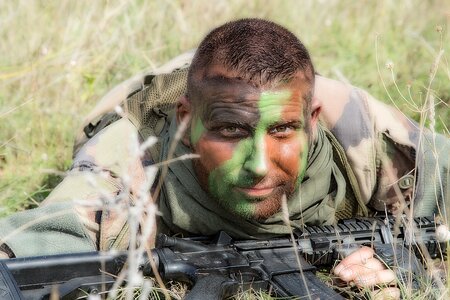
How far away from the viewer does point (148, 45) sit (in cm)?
632

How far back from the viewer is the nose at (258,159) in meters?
3.59

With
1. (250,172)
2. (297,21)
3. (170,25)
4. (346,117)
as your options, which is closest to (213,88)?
(250,172)

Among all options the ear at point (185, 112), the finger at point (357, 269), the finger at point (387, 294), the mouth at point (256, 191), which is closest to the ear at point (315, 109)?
the mouth at point (256, 191)

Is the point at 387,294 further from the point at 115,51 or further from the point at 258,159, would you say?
the point at 115,51

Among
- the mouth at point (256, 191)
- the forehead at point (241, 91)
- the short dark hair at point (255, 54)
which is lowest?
the mouth at point (256, 191)

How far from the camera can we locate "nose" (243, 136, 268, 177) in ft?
11.8

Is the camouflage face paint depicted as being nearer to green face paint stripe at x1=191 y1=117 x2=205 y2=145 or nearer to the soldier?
Result: the soldier

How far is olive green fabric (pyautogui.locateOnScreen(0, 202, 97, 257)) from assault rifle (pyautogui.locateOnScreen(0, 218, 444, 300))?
0.49 metres

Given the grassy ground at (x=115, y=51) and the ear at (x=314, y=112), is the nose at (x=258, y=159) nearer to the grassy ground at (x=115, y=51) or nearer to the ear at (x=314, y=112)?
the ear at (x=314, y=112)

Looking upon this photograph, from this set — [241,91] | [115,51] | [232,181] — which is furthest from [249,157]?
[115,51]

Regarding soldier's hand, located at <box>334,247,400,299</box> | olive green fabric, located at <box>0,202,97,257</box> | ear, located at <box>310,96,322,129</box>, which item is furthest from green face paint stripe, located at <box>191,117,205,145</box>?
soldier's hand, located at <box>334,247,400,299</box>

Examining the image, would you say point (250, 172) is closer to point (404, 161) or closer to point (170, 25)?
point (404, 161)

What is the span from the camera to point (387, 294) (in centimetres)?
360

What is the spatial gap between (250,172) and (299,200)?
522 millimetres
